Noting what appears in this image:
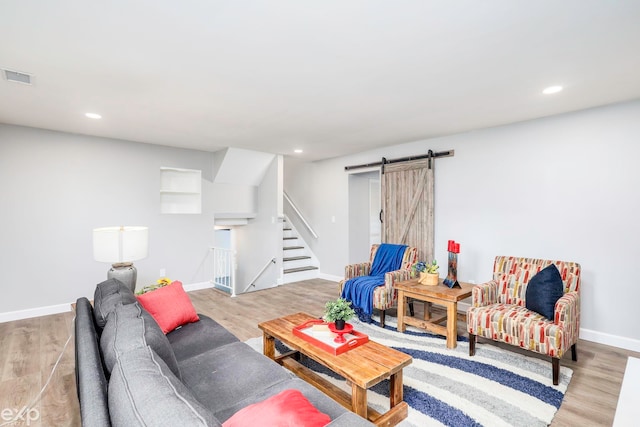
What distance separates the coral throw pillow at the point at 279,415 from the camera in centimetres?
92

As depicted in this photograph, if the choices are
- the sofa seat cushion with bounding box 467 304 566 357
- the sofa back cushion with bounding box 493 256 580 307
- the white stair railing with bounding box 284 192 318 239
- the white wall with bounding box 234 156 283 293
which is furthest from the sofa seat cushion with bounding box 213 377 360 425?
the white stair railing with bounding box 284 192 318 239

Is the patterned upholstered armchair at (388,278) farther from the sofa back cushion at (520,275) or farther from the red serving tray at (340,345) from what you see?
the red serving tray at (340,345)

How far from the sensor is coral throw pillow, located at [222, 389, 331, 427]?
0.92 metres

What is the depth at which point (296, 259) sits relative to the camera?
633 centimetres

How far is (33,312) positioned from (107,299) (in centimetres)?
320

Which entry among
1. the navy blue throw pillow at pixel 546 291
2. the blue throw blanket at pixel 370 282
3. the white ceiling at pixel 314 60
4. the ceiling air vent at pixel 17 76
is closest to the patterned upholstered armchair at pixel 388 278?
the blue throw blanket at pixel 370 282

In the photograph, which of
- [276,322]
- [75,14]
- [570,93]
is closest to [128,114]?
[75,14]

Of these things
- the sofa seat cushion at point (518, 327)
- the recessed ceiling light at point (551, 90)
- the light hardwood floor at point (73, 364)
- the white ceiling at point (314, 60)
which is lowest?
the light hardwood floor at point (73, 364)

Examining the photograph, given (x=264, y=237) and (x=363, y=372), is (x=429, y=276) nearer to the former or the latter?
(x=363, y=372)

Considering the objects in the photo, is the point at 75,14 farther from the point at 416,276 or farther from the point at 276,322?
the point at 416,276

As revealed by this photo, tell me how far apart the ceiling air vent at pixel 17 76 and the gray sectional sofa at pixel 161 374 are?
5.79 feet

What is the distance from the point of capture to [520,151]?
3771 mm

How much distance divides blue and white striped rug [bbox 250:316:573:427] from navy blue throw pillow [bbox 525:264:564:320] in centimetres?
48

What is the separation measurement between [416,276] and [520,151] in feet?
6.33
